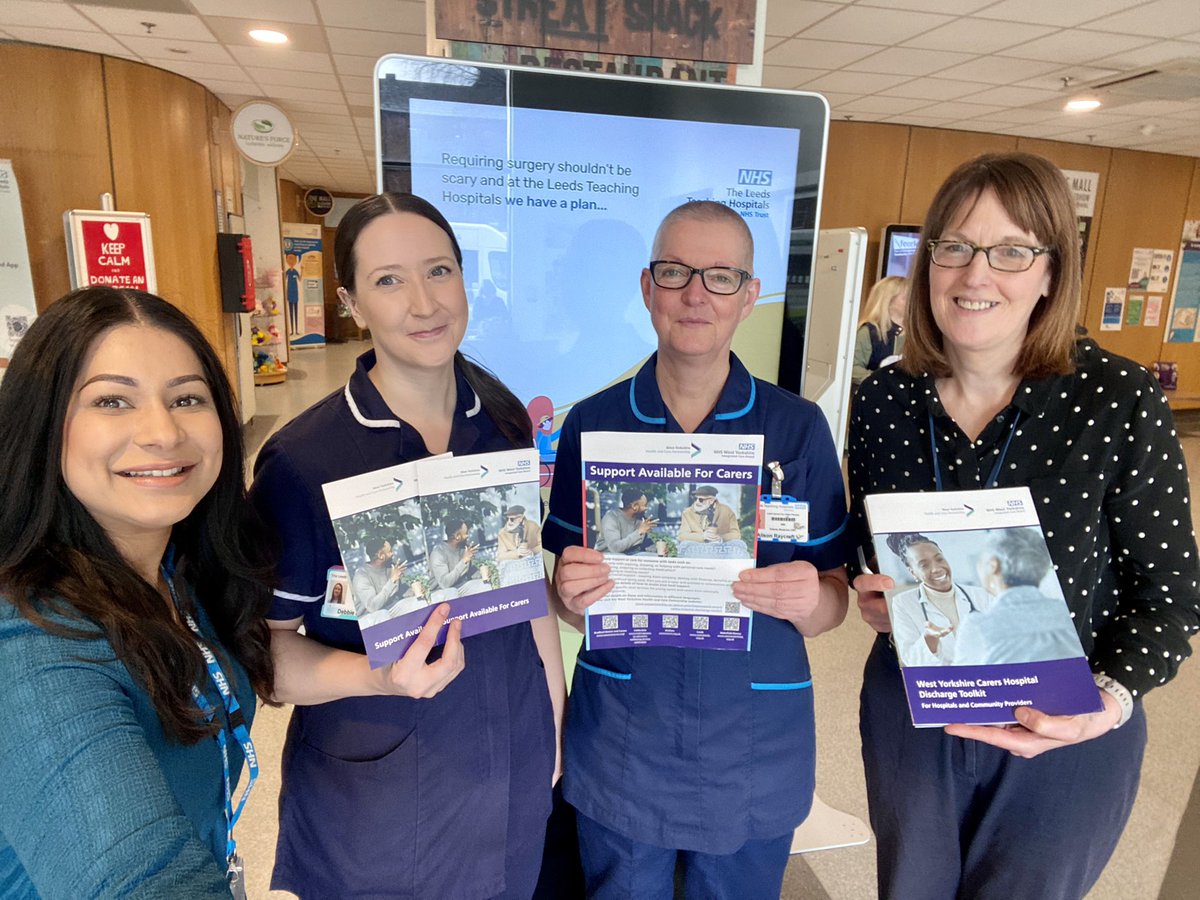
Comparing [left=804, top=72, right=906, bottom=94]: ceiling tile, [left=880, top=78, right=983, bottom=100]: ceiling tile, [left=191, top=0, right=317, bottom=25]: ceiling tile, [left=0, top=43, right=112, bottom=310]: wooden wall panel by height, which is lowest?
[left=0, top=43, right=112, bottom=310]: wooden wall panel

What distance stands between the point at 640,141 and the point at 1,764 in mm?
1843

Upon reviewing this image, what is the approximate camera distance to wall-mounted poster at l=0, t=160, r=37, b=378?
230 inches

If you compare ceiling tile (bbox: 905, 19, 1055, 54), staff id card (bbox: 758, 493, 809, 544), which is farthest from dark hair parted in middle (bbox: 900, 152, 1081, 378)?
ceiling tile (bbox: 905, 19, 1055, 54)

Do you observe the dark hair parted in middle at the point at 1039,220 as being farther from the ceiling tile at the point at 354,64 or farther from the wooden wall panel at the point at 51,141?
the wooden wall panel at the point at 51,141

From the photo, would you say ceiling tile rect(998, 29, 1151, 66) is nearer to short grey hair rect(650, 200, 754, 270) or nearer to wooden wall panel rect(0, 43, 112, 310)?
short grey hair rect(650, 200, 754, 270)

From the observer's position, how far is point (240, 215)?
9359mm

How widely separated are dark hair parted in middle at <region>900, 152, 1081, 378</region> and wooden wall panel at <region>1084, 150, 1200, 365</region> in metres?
9.85

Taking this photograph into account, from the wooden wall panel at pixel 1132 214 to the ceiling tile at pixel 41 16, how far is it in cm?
1079

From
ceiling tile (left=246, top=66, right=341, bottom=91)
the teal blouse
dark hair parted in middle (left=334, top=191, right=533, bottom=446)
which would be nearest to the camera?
the teal blouse

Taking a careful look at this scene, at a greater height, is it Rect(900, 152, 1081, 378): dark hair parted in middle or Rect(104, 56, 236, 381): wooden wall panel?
Rect(104, 56, 236, 381): wooden wall panel

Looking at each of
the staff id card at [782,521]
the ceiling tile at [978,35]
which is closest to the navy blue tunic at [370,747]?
the staff id card at [782,521]

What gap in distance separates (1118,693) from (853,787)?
5.98ft

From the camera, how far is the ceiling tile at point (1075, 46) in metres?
4.89

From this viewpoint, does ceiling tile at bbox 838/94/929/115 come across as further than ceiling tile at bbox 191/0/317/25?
Yes
